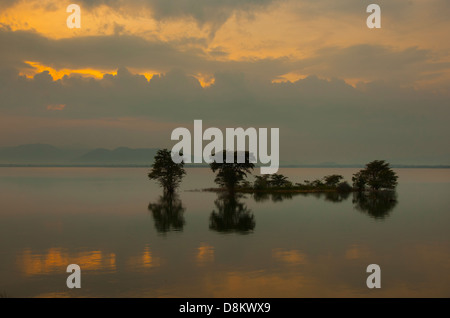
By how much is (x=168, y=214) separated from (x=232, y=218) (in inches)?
317

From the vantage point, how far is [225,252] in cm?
2730

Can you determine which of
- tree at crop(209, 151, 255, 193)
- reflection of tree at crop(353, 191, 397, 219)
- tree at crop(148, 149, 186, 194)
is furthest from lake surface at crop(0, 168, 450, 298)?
tree at crop(209, 151, 255, 193)

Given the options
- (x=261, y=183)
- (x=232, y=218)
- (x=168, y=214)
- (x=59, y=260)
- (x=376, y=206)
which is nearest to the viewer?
(x=59, y=260)

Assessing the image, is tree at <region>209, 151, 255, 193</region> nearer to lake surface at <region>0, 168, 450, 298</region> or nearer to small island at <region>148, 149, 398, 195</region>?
small island at <region>148, 149, 398, 195</region>

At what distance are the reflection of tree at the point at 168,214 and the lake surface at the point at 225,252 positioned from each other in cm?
12

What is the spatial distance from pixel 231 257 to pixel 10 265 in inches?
536

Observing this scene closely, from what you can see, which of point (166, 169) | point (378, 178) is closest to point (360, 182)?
point (378, 178)

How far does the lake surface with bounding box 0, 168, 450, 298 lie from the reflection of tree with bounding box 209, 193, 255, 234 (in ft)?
0.40

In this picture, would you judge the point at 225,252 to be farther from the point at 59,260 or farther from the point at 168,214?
the point at 168,214

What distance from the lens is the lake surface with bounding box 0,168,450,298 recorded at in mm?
20078

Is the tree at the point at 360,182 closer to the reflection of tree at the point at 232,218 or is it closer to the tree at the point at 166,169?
the reflection of tree at the point at 232,218

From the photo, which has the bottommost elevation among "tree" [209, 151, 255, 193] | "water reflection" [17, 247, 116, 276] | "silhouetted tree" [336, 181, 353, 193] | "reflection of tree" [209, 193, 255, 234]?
"reflection of tree" [209, 193, 255, 234]

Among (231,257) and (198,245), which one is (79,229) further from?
(231,257)
